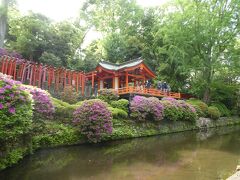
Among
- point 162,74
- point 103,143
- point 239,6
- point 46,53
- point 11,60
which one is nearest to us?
point 103,143

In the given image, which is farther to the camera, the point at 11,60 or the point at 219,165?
the point at 11,60

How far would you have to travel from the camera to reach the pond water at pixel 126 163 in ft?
20.7

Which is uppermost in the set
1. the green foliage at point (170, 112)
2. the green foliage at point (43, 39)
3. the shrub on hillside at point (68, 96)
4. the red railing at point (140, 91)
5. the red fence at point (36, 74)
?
the green foliage at point (43, 39)

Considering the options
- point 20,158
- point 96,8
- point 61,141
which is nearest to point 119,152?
point 61,141

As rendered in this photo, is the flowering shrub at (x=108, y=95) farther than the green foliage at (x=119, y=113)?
Yes

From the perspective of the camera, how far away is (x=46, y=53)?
19.7 metres

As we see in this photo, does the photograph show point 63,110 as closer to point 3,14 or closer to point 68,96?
point 68,96

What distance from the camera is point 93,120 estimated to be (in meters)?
10.3

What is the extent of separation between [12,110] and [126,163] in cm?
423

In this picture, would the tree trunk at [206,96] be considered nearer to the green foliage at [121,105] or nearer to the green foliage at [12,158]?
the green foliage at [121,105]

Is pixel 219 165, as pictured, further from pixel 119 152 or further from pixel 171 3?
pixel 171 3

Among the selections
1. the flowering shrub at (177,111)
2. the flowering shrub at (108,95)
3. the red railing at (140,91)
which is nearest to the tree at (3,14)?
the flowering shrub at (108,95)

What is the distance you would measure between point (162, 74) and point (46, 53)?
1389cm

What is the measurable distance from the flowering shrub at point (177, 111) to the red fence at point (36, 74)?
277 inches
